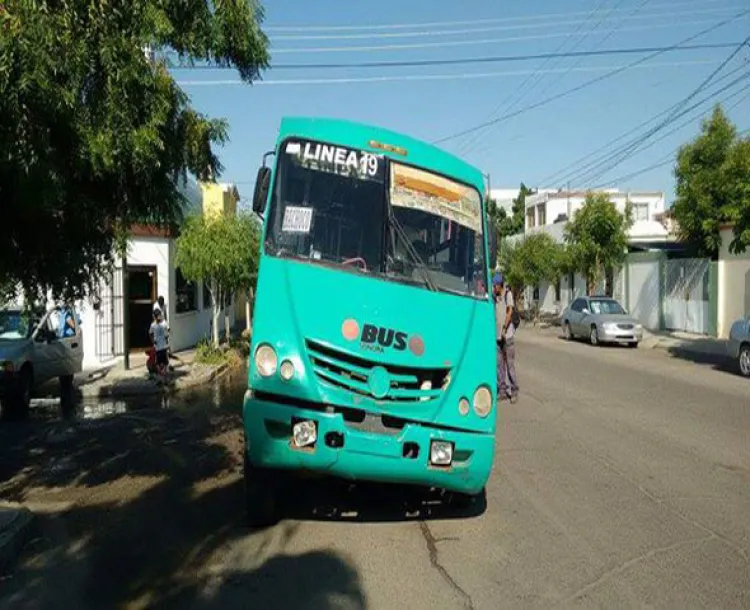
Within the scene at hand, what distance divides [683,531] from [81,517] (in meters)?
4.88

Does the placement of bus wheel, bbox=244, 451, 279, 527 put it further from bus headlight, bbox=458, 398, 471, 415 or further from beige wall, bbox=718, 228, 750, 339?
beige wall, bbox=718, 228, 750, 339

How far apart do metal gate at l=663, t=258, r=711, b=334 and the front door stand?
19.0 metres

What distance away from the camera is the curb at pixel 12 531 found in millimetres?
5449

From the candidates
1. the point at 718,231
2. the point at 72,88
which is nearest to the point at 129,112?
the point at 72,88

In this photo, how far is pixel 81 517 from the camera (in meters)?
6.71

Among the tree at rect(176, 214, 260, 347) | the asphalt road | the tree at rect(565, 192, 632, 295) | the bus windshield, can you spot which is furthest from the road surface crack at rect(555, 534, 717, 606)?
the tree at rect(565, 192, 632, 295)

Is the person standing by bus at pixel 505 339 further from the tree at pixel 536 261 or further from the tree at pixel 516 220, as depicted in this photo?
the tree at pixel 516 220

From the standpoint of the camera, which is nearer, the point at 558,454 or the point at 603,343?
the point at 558,454

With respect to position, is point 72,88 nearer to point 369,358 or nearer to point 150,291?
point 369,358

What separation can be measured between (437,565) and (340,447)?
104cm

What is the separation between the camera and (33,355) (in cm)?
1299

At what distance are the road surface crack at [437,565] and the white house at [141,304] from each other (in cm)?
1238

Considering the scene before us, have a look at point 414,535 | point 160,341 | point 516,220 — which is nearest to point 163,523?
point 414,535

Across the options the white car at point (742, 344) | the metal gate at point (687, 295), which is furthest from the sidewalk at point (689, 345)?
the white car at point (742, 344)
